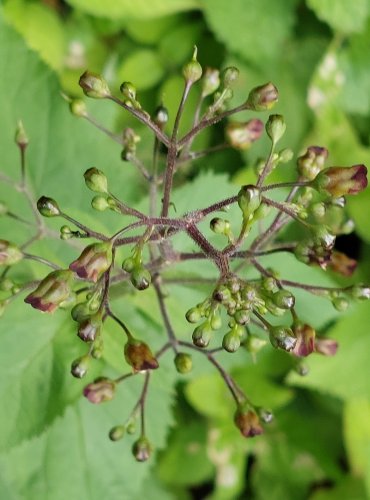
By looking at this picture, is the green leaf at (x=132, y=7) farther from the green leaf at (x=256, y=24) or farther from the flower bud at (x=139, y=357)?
the flower bud at (x=139, y=357)

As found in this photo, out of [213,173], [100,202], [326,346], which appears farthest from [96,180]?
[213,173]

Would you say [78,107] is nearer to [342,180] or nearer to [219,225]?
[219,225]

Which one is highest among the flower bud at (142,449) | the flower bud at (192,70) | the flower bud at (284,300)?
the flower bud at (192,70)

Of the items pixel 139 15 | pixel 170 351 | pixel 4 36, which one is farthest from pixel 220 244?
pixel 139 15

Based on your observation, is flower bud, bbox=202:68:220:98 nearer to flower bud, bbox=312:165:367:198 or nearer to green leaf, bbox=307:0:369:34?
flower bud, bbox=312:165:367:198

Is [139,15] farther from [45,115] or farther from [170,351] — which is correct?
[170,351]

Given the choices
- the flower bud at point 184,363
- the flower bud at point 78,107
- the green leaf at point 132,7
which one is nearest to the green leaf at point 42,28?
the green leaf at point 132,7
